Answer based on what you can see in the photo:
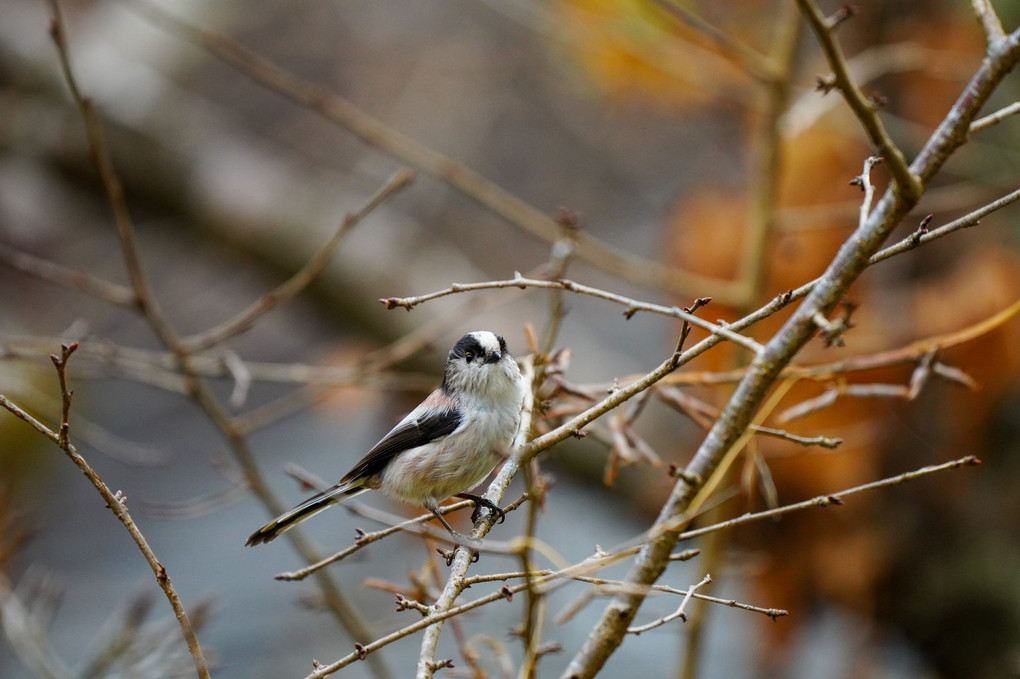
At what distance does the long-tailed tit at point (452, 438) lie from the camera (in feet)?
5.46

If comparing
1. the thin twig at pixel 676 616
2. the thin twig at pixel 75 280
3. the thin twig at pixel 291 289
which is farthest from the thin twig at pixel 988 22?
the thin twig at pixel 75 280

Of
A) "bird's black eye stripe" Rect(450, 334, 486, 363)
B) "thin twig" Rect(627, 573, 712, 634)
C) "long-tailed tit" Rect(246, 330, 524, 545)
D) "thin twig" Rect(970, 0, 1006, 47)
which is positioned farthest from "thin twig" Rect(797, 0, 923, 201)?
"bird's black eye stripe" Rect(450, 334, 486, 363)

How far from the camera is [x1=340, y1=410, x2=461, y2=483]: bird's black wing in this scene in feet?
5.84

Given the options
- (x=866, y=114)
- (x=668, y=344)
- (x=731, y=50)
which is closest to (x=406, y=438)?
(x=866, y=114)

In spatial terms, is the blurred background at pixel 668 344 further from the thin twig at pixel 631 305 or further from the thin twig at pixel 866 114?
the thin twig at pixel 866 114

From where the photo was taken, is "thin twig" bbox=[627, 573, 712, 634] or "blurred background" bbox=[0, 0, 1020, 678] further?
"blurred background" bbox=[0, 0, 1020, 678]

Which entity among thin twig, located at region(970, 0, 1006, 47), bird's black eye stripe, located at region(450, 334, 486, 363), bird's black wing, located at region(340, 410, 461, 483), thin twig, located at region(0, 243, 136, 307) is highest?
thin twig, located at region(0, 243, 136, 307)

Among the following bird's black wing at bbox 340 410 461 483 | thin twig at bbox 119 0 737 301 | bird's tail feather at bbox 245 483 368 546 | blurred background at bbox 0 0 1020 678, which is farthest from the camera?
blurred background at bbox 0 0 1020 678

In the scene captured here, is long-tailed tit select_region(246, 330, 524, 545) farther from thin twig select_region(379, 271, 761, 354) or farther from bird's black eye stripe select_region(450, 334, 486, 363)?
thin twig select_region(379, 271, 761, 354)

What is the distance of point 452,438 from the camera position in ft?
5.65

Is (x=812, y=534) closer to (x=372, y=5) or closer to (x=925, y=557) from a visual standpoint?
(x=925, y=557)

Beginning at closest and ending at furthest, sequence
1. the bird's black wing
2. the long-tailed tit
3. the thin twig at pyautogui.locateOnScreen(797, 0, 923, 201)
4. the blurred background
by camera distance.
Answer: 1. the thin twig at pyautogui.locateOnScreen(797, 0, 923, 201)
2. the long-tailed tit
3. the bird's black wing
4. the blurred background

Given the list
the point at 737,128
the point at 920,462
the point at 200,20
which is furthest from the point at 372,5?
the point at 920,462

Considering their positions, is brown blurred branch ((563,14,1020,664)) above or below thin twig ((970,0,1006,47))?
below
